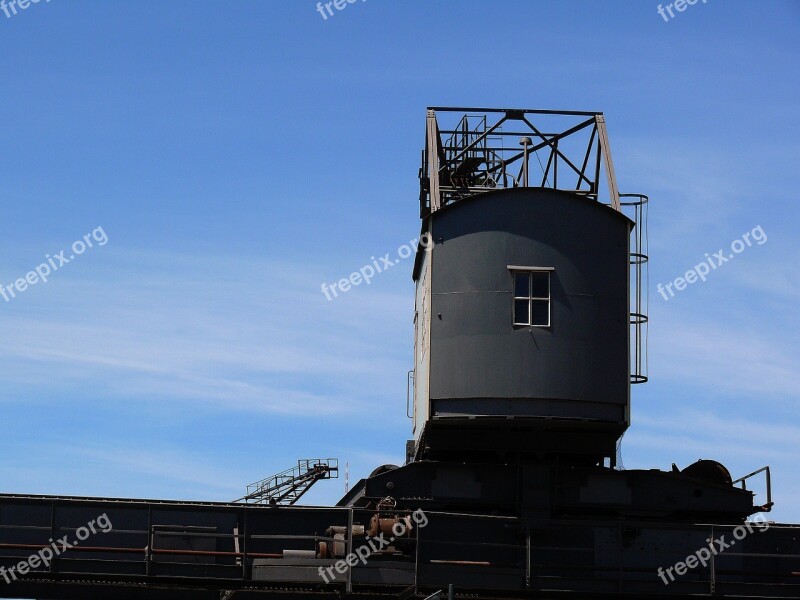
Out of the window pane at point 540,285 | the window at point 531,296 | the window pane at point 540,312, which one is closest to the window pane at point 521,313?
the window at point 531,296

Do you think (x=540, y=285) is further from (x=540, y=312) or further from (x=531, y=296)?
(x=540, y=312)

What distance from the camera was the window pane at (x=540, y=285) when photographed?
91.2ft

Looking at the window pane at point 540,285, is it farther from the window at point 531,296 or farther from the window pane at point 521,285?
the window pane at point 521,285

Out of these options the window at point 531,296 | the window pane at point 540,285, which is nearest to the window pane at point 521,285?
the window at point 531,296

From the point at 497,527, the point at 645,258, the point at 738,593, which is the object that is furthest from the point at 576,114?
the point at 738,593

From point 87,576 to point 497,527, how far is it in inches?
373

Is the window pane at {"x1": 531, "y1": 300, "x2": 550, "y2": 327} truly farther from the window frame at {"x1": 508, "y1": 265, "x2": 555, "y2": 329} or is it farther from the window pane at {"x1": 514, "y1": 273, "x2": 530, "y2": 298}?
the window pane at {"x1": 514, "y1": 273, "x2": 530, "y2": 298}

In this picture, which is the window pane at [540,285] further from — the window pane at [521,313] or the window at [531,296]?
the window pane at [521,313]

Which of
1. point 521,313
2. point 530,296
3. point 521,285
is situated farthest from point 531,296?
point 521,313

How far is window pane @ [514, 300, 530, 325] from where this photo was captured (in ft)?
90.6

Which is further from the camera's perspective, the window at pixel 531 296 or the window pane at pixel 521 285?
the window pane at pixel 521 285

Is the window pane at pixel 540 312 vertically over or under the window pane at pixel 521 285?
under

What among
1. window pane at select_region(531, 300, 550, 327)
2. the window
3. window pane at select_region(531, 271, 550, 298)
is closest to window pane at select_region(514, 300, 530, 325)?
the window

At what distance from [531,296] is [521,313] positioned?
0.45m
